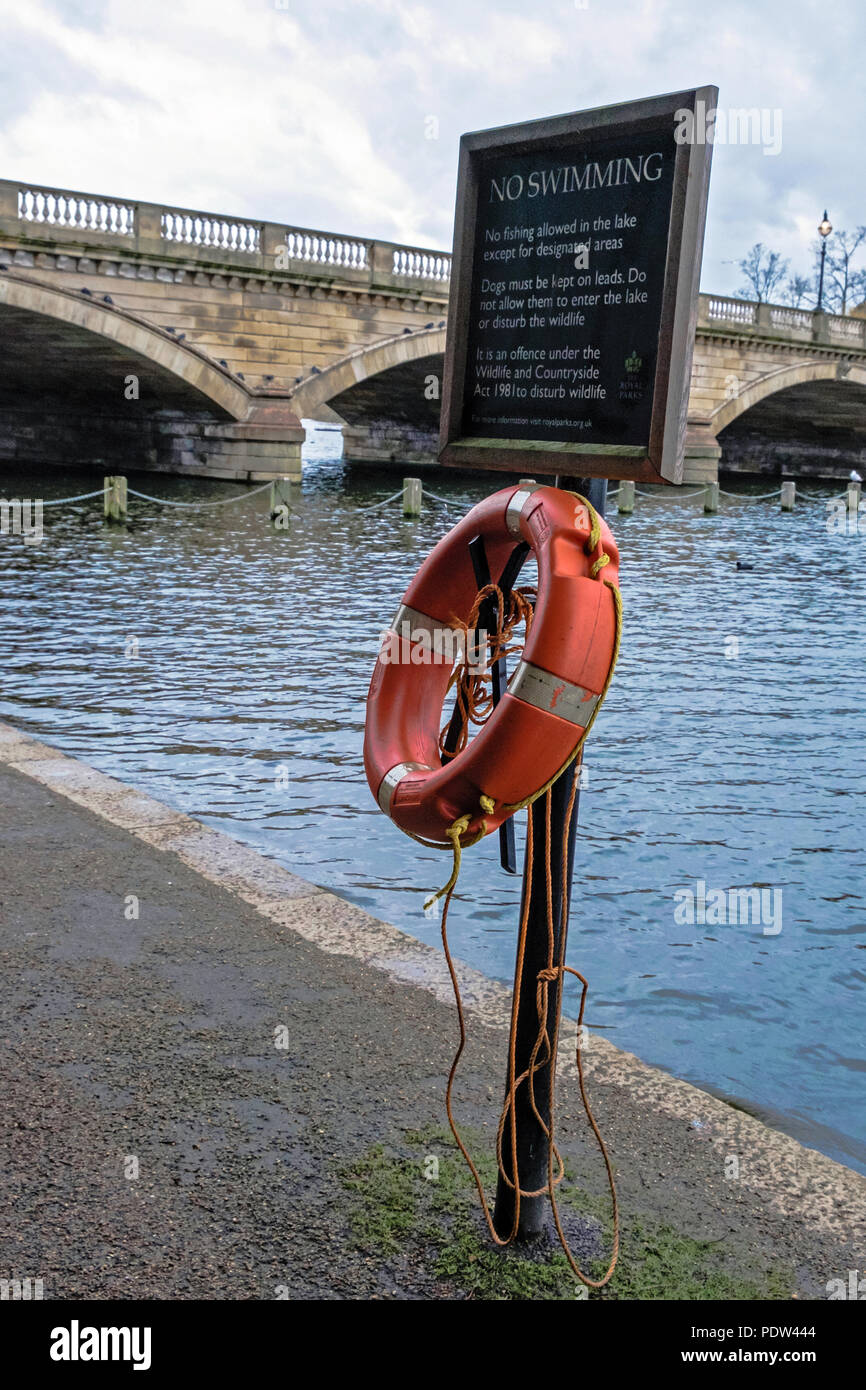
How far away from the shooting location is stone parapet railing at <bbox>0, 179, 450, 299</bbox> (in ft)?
84.8

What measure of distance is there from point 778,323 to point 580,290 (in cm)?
4096

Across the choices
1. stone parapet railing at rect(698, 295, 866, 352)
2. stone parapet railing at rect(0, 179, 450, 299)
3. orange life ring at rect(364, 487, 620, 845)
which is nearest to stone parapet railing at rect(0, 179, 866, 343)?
stone parapet railing at rect(0, 179, 450, 299)

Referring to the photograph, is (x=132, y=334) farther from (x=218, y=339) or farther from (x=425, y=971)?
(x=425, y=971)

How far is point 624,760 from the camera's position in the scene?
8.43m

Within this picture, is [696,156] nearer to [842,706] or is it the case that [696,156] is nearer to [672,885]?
[672,885]

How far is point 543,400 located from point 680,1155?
1854mm

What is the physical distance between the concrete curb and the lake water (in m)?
0.73

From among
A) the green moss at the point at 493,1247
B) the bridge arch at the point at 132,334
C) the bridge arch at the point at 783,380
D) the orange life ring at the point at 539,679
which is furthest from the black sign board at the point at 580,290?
the bridge arch at the point at 783,380

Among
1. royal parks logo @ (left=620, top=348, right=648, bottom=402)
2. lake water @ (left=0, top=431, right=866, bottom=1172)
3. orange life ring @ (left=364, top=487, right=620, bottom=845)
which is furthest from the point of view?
lake water @ (left=0, top=431, right=866, bottom=1172)

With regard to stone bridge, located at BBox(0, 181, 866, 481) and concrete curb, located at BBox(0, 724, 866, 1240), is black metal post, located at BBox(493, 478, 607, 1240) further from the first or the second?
stone bridge, located at BBox(0, 181, 866, 481)

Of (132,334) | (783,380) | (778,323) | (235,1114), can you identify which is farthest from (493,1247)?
(778,323)

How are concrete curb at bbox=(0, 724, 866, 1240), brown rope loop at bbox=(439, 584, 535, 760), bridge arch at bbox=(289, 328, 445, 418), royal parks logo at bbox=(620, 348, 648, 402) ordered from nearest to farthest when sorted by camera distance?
royal parks logo at bbox=(620, 348, 648, 402) → brown rope loop at bbox=(439, 584, 535, 760) → concrete curb at bbox=(0, 724, 866, 1240) → bridge arch at bbox=(289, 328, 445, 418)
